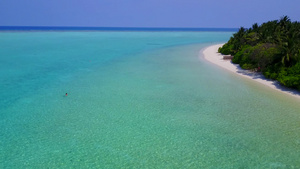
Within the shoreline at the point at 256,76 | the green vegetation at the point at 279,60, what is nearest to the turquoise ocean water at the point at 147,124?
the shoreline at the point at 256,76

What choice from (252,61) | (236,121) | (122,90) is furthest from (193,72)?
(236,121)

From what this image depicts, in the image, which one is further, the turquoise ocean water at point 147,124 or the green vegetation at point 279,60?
the green vegetation at point 279,60

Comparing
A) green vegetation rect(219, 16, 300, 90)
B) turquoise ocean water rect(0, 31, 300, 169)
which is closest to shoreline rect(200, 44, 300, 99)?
green vegetation rect(219, 16, 300, 90)

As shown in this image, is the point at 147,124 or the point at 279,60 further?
the point at 279,60

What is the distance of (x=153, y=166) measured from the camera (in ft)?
37.2

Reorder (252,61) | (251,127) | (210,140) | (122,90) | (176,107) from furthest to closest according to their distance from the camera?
1. (252,61)
2. (122,90)
3. (176,107)
4. (251,127)
5. (210,140)

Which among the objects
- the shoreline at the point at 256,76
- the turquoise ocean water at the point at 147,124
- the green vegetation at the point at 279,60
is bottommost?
the turquoise ocean water at the point at 147,124

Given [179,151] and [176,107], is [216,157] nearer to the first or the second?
[179,151]

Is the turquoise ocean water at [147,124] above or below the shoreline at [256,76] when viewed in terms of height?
below

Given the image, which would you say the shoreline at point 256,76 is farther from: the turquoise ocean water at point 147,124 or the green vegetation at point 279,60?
the turquoise ocean water at point 147,124

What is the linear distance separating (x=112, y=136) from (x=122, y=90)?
9795mm

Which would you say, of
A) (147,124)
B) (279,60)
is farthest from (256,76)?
(147,124)

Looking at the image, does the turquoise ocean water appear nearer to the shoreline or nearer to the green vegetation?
the shoreline

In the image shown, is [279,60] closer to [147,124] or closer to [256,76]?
[256,76]
